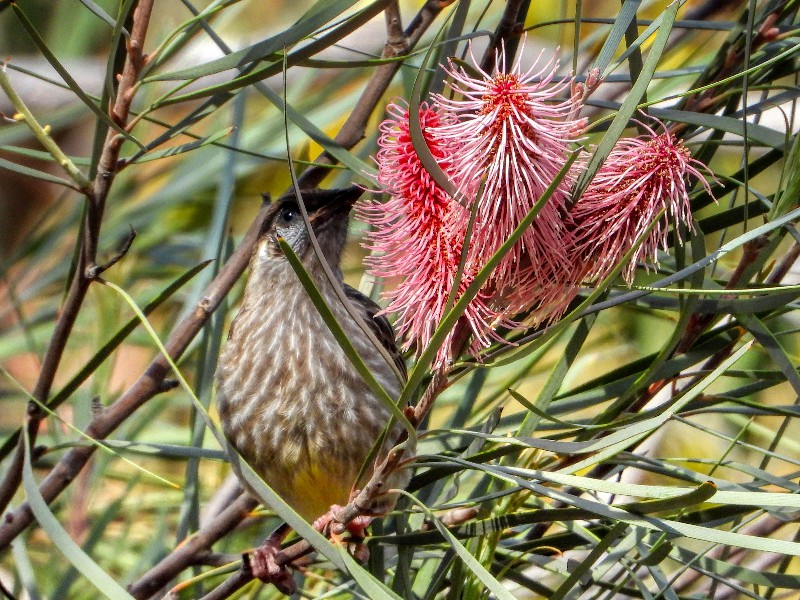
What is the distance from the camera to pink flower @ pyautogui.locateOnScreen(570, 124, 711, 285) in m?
0.80

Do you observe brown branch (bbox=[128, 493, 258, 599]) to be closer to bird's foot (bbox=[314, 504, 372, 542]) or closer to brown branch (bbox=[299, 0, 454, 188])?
bird's foot (bbox=[314, 504, 372, 542])

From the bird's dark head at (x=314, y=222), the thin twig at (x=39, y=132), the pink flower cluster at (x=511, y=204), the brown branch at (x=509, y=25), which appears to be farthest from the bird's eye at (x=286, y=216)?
the pink flower cluster at (x=511, y=204)

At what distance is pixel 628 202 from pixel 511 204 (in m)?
0.11

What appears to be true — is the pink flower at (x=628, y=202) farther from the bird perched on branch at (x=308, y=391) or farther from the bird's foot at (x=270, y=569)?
the bird perched on branch at (x=308, y=391)

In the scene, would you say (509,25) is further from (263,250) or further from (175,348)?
(263,250)

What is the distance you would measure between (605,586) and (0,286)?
7.64 ft

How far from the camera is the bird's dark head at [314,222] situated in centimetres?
186

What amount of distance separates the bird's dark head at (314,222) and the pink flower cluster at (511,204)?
2.82 feet

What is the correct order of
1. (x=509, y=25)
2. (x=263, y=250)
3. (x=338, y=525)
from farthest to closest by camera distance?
(x=263, y=250), (x=509, y=25), (x=338, y=525)

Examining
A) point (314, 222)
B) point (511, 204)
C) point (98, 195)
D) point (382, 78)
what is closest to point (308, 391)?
point (314, 222)

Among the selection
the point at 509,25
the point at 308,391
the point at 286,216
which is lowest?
the point at 308,391

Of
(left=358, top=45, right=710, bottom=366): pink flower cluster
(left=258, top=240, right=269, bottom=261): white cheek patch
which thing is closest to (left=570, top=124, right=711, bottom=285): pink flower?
(left=358, top=45, right=710, bottom=366): pink flower cluster

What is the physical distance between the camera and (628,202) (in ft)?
2.64

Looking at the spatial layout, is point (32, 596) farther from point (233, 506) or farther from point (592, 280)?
point (592, 280)
